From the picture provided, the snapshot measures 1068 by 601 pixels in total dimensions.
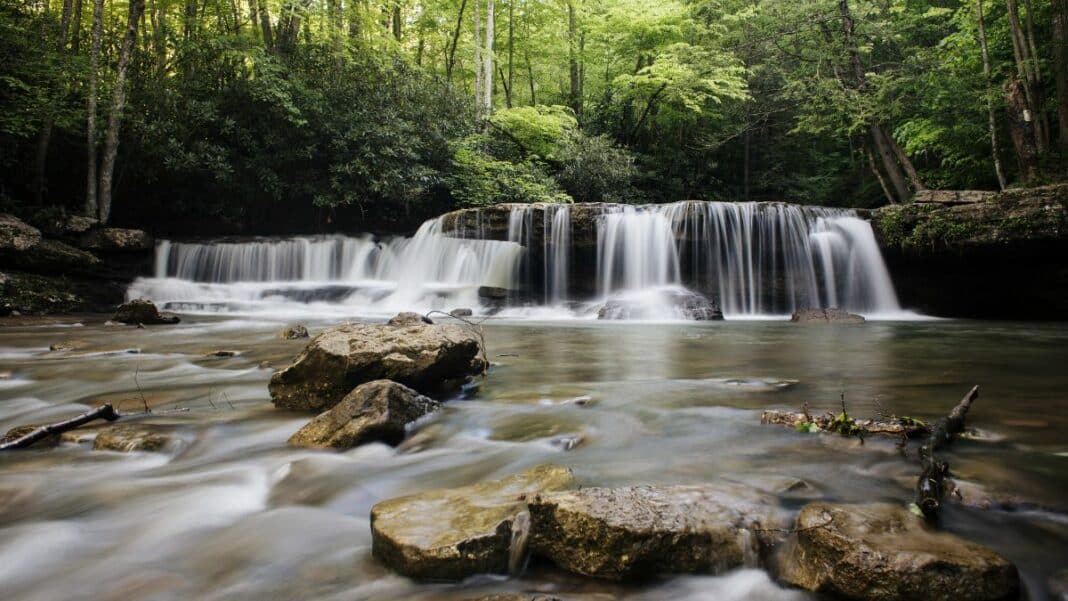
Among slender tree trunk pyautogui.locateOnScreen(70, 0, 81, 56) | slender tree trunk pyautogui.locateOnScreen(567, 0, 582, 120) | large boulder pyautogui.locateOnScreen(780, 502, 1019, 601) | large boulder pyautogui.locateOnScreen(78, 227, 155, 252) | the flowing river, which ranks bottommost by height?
the flowing river

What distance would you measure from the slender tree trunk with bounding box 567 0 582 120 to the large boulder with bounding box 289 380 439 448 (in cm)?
2373

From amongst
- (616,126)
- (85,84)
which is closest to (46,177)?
(85,84)

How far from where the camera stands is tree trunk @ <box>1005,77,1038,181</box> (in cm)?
1306

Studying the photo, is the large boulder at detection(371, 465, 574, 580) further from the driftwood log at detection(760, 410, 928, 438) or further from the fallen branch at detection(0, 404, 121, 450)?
the fallen branch at detection(0, 404, 121, 450)

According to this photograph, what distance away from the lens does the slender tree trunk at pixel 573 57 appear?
26078mm

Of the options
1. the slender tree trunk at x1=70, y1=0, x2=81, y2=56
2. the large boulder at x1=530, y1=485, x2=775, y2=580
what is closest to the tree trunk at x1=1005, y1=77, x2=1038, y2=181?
the large boulder at x1=530, y1=485, x2=775, y2=580

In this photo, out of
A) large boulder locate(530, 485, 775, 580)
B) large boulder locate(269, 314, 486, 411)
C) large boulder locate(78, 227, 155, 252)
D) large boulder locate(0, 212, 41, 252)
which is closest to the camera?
large boulder locate(530, 485, 775, 580)

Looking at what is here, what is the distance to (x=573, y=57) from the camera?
87.0 feet

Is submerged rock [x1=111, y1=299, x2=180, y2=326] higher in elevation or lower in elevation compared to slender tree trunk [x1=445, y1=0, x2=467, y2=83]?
lower

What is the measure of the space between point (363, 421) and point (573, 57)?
1019 inches

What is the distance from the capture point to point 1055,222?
1156cm

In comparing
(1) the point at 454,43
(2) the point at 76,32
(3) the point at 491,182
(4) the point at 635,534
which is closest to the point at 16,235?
(2) the point at 76,32

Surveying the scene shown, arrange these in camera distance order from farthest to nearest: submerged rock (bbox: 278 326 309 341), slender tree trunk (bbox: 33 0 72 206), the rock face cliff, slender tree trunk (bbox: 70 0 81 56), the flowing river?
1. slender tree trunk (bbox: 70 0 81 56)
2. slender tree trunk (bbox: 33 0 72 206)
3. the rock face cliff
4. submerged rock (bbox: 278 326 309 341)
5. the flowing river

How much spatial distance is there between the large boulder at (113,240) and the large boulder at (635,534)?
16.8 m
